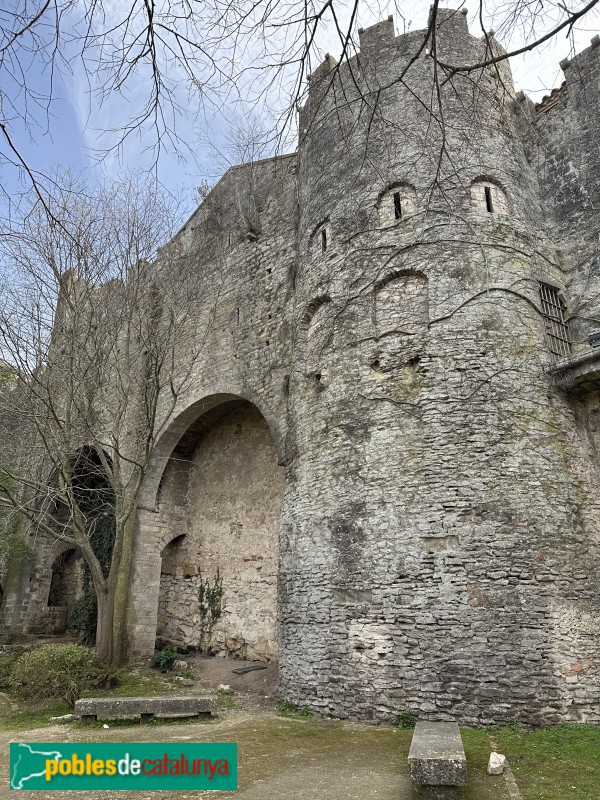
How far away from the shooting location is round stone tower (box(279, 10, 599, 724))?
682 cm

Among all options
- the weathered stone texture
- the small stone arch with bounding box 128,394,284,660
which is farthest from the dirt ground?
the small stone arch with bounding box 128,394,284,660

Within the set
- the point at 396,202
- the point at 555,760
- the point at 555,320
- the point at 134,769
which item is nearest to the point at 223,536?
the point at 396,202

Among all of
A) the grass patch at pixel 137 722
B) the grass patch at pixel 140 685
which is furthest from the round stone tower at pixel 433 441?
the grass patch at pixel 140 685

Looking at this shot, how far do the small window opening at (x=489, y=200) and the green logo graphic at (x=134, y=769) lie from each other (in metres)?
7.82

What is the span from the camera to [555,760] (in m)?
5.37

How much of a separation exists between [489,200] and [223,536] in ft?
28.2

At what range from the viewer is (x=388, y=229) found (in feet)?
29.8

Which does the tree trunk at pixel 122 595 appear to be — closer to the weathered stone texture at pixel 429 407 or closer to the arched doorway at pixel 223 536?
the arched doorway at pixel 223 536

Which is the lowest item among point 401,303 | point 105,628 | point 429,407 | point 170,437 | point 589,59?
point 105,628

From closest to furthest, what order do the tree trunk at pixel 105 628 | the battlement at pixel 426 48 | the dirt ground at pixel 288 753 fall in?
the dirt ground at pixel 288 753 → the battlement at pixel 426 48 → the tree trunk at pixel 105 628

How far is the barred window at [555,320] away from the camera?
875cm

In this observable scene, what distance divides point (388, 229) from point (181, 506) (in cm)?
825

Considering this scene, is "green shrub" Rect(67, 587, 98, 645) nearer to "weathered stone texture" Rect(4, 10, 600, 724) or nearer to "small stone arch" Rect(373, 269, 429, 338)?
"weathered stone texture" Rect(4, 10, 600, 724)

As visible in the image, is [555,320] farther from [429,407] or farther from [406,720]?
[406,720]
